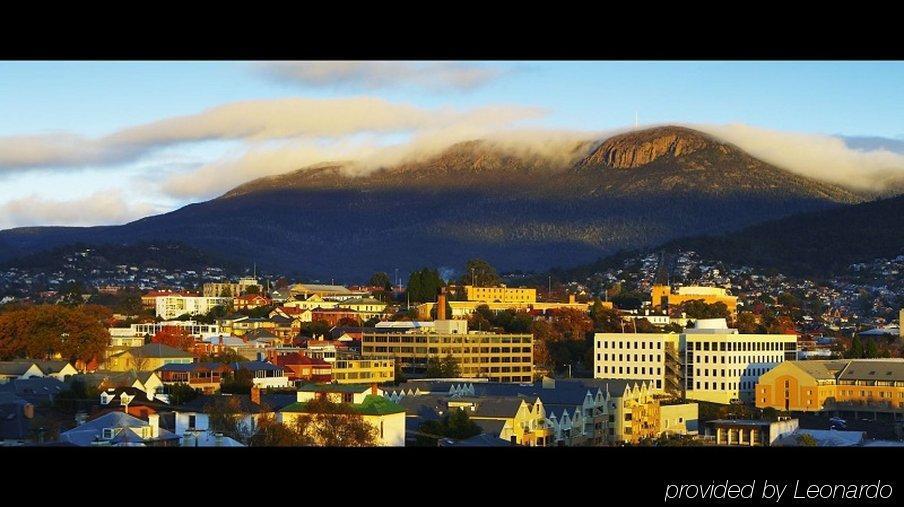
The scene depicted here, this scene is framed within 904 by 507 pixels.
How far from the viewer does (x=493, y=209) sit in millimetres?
98000

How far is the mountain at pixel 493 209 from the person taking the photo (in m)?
91.1

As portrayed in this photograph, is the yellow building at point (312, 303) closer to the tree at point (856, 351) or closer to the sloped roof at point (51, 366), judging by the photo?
the tree at point (856, 351)

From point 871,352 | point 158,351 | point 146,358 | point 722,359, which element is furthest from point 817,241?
point 146,358

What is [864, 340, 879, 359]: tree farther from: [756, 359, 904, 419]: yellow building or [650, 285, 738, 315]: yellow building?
[650, 285, 738, 315]: yellow building

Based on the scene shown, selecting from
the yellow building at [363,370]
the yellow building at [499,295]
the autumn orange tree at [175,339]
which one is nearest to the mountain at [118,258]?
the yellow building at [499,295]

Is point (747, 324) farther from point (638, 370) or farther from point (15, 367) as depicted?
point (15, 367)

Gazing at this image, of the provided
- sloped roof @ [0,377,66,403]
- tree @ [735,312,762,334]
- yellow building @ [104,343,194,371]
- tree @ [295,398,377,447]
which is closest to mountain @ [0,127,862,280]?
tree @ [735,312,762,334]

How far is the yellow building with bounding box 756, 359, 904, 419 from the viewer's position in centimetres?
3453

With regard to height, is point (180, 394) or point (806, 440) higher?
point (180, 394)

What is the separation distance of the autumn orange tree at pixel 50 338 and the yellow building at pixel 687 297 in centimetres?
2330

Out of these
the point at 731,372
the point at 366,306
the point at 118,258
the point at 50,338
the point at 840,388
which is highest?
the point at 118,258

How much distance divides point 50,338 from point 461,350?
9.70 m

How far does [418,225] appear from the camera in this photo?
9619 cm

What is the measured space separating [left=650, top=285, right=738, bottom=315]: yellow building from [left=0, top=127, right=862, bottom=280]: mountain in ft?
86.9
